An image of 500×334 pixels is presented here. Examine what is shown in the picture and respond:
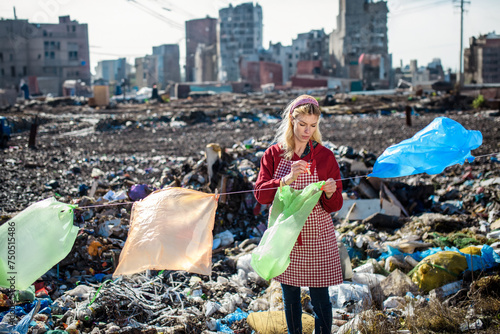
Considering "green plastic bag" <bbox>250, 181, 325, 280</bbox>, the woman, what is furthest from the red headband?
"green plastic bag" <bbox>250, 181, 325, 280</bbox>

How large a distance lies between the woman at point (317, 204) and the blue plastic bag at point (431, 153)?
520 mm

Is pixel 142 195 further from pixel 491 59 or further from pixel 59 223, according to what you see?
pixel 491 59

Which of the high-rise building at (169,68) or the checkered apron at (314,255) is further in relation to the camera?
the high-rise building at (169,68)

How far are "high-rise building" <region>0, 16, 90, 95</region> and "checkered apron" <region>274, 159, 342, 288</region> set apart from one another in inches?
2115

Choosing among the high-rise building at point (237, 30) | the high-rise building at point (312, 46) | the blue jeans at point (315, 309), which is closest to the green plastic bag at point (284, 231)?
the blue jeans at point (315, 309)

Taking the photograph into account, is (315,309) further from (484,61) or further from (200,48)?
(200,48)

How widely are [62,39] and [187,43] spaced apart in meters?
25.9

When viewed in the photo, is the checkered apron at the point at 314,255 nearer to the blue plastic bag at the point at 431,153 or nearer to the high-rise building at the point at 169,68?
the blue plastic bag at the point at 431,153

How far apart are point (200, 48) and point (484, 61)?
44468 mm

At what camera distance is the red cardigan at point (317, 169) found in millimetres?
2389

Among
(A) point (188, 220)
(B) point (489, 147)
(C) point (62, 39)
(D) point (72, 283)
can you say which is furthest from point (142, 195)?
(C) point (62, 39)

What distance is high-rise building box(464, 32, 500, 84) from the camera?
4197 cm

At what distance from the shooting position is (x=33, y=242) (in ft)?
8.29

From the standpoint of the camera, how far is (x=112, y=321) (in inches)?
118
